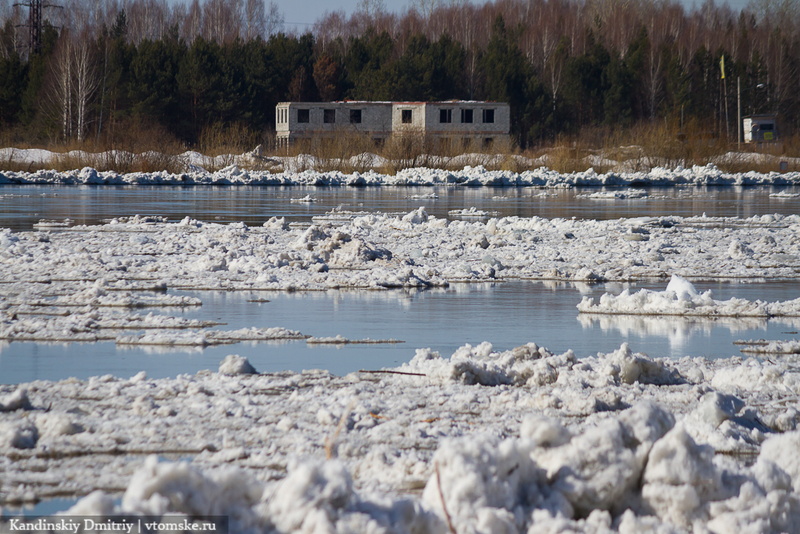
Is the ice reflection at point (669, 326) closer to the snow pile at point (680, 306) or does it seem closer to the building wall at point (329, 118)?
the snow pile at point (680, 306)

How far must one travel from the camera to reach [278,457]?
3936mm

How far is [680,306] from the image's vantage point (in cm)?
790

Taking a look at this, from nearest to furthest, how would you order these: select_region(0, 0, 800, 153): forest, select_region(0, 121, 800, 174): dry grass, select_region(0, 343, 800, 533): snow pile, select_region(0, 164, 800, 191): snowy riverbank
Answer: select_region(0, 343, 800, 533): snow pile
select_region(0, 164, 800, 191): snowy riverbank
select_region(0, 121, 800, 174): dry grass
select_region(0, 0, 800, 153): forest

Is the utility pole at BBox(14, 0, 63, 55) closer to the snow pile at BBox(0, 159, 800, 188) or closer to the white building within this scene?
the snow pile at BBox(0, 159, 800, 188)

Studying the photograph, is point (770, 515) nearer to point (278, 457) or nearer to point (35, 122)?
point (278, 457)

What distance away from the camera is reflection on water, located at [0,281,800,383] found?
589cm

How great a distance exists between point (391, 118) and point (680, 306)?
5759 cm

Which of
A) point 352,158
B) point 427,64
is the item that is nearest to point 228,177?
point 352,158

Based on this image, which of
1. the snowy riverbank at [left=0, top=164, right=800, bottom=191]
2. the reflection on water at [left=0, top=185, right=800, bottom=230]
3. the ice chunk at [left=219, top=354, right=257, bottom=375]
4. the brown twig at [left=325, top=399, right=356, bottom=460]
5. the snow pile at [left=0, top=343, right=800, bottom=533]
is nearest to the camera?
the snow pile at [left=0, top=343, right=800, bottom=533]

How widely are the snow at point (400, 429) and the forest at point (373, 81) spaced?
1597 inches

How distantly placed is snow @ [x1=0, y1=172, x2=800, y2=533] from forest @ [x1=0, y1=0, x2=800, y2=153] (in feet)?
133

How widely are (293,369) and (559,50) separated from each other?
71797 millimetres

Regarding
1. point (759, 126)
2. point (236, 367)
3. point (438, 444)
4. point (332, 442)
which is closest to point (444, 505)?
point (332, 442)

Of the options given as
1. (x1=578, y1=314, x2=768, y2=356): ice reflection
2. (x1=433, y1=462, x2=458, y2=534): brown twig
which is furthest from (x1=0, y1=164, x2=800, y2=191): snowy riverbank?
(x1=433, y1=462, x2=458, y2=534): brown twig
